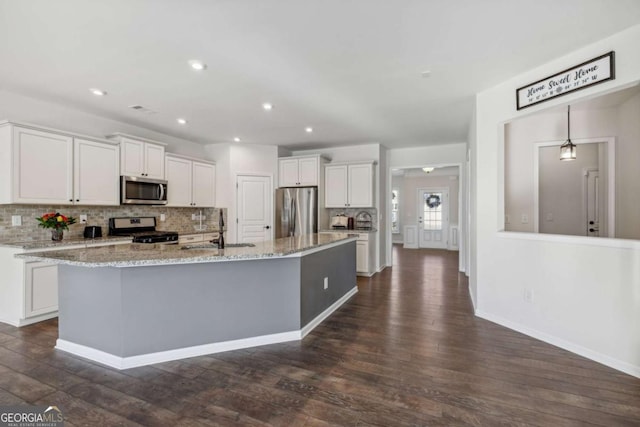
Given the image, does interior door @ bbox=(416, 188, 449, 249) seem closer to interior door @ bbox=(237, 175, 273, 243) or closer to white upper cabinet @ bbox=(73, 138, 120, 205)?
interior door @ bbox=(237, 175, 273, 243)

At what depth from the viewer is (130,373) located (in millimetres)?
2287

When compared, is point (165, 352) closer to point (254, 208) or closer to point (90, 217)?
point (90, 217)

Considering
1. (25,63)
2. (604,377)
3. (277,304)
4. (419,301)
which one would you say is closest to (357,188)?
(419,301)

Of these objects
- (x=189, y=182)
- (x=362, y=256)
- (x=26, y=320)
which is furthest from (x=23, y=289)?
(x=362, y=256)

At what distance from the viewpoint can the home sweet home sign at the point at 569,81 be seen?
7.77ft

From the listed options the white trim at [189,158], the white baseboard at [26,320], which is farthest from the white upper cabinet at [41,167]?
the white trim at [189,158]

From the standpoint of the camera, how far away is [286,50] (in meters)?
2.54

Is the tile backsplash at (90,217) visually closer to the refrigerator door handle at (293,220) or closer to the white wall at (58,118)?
the white wall at (58,118)

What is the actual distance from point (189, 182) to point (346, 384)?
4.42 meters

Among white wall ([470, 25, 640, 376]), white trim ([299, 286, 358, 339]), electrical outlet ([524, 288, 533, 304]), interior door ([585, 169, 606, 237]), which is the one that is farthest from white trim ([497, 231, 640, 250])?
interior door ([585, 169, 606, 237])

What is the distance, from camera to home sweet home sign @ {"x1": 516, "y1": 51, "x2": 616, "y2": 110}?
2369mm

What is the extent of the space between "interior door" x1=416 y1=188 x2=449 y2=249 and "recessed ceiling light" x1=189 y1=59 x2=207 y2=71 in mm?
8648

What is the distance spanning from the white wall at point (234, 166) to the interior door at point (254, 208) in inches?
3.9

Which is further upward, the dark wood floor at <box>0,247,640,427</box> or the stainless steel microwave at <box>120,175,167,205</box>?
the stainless steel microwave at <box>120,175,167,205</box>
